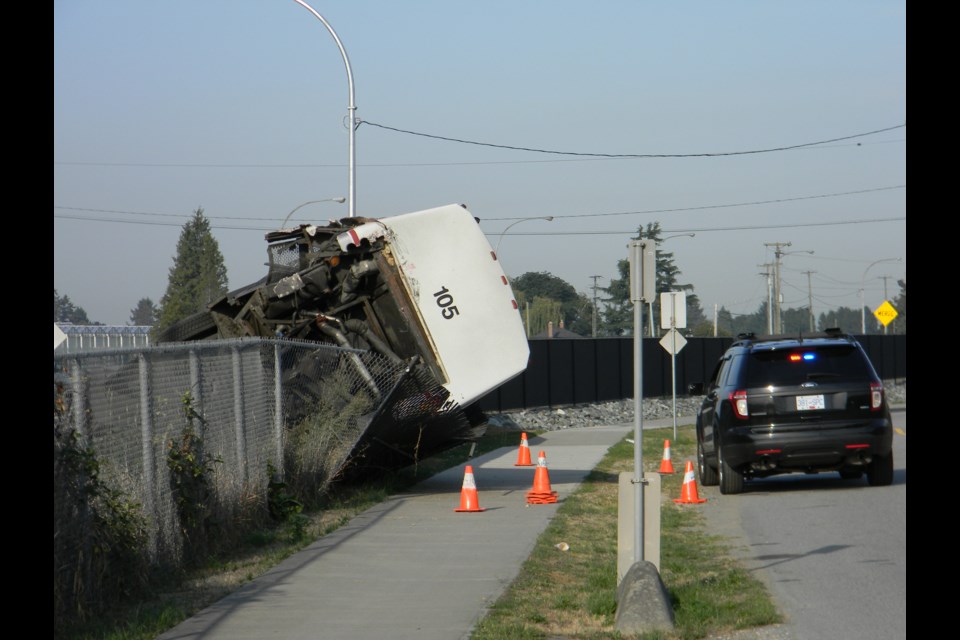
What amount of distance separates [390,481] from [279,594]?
22.4 feet

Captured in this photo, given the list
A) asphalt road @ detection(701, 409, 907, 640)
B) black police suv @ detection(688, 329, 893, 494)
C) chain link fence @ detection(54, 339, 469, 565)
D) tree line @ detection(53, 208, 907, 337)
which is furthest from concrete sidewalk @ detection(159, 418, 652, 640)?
tree line @ detection(53, 208, 907, 337)

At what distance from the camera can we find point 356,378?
45.1 feet

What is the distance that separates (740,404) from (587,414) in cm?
2306

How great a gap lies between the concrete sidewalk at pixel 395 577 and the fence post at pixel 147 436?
944mm

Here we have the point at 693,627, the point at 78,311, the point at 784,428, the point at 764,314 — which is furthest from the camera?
the point at 764,314

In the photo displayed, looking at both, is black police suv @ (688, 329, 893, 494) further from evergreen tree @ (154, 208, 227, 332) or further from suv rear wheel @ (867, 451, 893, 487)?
evergreen tree @ (154, 208, 227, 332)

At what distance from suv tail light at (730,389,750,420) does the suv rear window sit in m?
0.15

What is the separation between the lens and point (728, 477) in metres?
15.4

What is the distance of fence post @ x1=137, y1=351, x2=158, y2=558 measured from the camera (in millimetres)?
8844

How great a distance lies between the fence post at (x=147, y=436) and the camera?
884cm

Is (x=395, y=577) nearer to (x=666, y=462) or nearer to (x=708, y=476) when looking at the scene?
(x=708, y=476)

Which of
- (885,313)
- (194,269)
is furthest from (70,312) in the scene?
(885,313)
